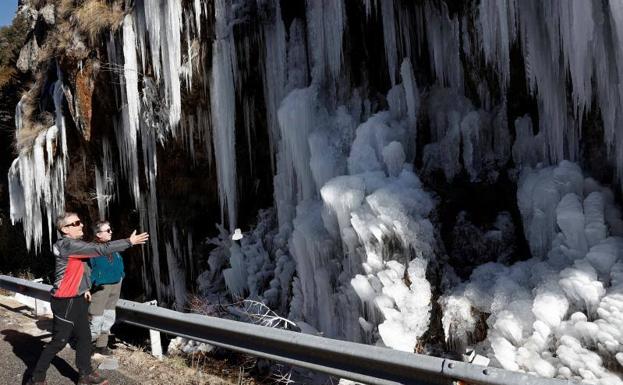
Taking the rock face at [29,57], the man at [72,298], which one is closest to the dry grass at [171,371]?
the man at [72,298]

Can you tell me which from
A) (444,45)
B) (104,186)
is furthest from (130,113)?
(444,45)

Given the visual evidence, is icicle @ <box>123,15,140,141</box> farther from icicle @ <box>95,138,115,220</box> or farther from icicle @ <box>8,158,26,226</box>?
icicle @ <box>8,158,26,226</box>

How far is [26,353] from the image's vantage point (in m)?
5.04

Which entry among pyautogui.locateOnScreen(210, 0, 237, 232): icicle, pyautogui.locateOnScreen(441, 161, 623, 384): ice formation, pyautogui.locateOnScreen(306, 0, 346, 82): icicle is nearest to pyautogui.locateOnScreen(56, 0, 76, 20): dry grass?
pyautogui.locateOnScreen(210, 0, 237, 232): icicle

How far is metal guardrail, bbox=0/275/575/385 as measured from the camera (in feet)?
9.37

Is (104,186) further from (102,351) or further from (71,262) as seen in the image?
(71,262)

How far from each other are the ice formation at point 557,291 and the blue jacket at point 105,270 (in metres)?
2.89

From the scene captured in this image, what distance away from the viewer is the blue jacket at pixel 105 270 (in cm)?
486

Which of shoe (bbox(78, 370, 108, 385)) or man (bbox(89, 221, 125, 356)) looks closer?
shoe (bbox(78, 370, 108, 385))

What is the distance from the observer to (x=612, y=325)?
3.57m

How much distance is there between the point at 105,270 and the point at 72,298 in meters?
0.74

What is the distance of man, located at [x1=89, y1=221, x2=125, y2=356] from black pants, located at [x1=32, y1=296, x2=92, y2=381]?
65 centimetres

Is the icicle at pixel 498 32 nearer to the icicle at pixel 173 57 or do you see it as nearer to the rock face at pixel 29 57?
the icicle at pixel 173 57

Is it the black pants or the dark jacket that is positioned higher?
the dark jacket
